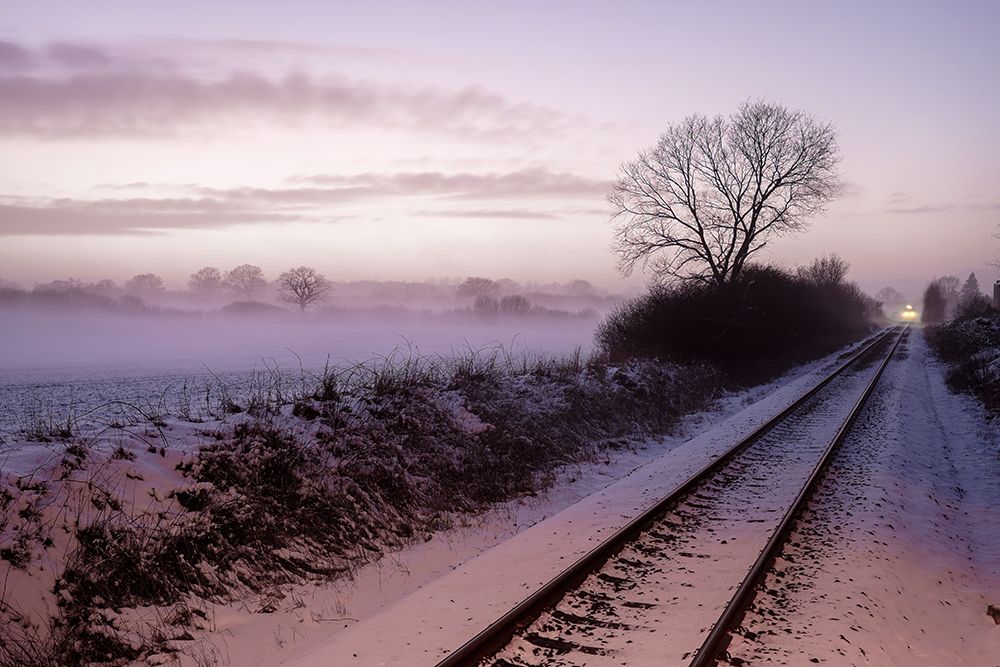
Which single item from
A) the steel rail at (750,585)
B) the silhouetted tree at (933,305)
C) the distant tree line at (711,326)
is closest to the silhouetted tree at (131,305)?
the distant tree line at (711,326)

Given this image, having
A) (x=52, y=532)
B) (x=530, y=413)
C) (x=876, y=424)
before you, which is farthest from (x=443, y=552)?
(x=876, y=424)

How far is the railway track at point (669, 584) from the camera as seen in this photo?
471 centimetres

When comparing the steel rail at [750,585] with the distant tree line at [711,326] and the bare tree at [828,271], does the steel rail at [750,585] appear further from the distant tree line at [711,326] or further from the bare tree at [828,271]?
the bare tree at [828,271]

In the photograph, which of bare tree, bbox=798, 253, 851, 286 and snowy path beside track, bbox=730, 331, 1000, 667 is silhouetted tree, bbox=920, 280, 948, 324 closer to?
bare tree, bbox=798, 253, 851, 286

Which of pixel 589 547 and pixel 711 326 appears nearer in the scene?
pixel 589 547

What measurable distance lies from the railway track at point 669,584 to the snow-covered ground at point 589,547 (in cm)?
33

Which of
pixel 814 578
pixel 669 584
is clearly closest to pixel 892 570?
pixel 814 578

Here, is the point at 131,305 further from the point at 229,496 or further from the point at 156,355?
→ the point at 229,496

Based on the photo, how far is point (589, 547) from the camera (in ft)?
23.0

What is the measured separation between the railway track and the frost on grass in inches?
108

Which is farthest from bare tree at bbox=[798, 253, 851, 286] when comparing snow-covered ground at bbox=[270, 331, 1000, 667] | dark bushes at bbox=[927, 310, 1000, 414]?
snow-covered ground at bbox=[270, 331, 1000, 667]

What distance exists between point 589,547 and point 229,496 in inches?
173

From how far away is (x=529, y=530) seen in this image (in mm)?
8086

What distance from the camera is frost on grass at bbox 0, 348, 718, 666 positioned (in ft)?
17.1
